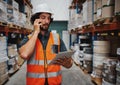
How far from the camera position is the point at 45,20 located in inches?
99.2

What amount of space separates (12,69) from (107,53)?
122 inches

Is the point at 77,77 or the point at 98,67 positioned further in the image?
the point at 77,77

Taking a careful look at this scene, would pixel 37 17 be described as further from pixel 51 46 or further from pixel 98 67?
pixel 98 67

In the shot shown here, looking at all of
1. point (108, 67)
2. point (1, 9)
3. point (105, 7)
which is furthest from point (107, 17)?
point (1, 9)

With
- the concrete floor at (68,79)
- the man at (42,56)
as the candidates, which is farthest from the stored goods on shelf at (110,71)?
the concrete floor at (68,79)

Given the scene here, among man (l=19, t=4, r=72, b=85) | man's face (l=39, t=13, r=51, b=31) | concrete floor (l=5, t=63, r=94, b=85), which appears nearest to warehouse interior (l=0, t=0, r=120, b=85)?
concrete floor (l=5, t=63, r=94, b=85)

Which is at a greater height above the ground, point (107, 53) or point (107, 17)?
point (107, 17)

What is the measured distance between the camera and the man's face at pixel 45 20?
98.8 inches

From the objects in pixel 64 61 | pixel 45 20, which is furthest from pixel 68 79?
pixel 45 20

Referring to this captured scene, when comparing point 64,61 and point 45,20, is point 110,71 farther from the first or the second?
point 45,20

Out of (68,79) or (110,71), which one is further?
(68,79)

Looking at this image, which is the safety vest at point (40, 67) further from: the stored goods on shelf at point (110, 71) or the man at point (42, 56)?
the stored goods on shelf at point (110, 71)

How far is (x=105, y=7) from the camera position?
386 cm

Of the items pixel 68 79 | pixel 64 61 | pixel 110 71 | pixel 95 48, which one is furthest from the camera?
pixel 68 79
